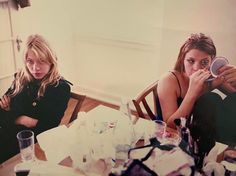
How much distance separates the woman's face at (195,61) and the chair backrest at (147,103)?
0.23 metres

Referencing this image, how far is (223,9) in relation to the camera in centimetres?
141

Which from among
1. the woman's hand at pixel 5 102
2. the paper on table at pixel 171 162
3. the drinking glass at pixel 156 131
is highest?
the woman's hand at pixel 5 102

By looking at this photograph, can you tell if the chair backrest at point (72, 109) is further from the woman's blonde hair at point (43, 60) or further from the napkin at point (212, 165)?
the napkin at point (212, 165)

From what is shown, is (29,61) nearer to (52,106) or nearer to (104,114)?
(52,106)

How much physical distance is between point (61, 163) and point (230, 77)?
978 mm

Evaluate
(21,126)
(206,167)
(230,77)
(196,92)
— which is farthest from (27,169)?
(230,77)

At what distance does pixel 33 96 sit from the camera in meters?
1.60

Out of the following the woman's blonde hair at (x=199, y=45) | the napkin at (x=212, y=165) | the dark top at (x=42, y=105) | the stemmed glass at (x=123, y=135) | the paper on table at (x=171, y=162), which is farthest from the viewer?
the dark top at (x=42, y=105)

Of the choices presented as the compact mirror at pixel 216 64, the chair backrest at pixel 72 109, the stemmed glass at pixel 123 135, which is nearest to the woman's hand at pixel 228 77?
the compact mirror at pixel 216 64

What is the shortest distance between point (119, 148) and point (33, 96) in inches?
23.3

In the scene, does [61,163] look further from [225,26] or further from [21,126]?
[225,26]

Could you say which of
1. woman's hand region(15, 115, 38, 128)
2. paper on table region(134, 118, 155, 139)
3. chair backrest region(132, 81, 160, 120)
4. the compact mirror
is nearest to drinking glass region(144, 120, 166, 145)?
paper on table region(134, 118, 155, 139)

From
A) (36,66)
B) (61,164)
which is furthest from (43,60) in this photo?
(61,164)

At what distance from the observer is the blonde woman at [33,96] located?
1.56 meters
